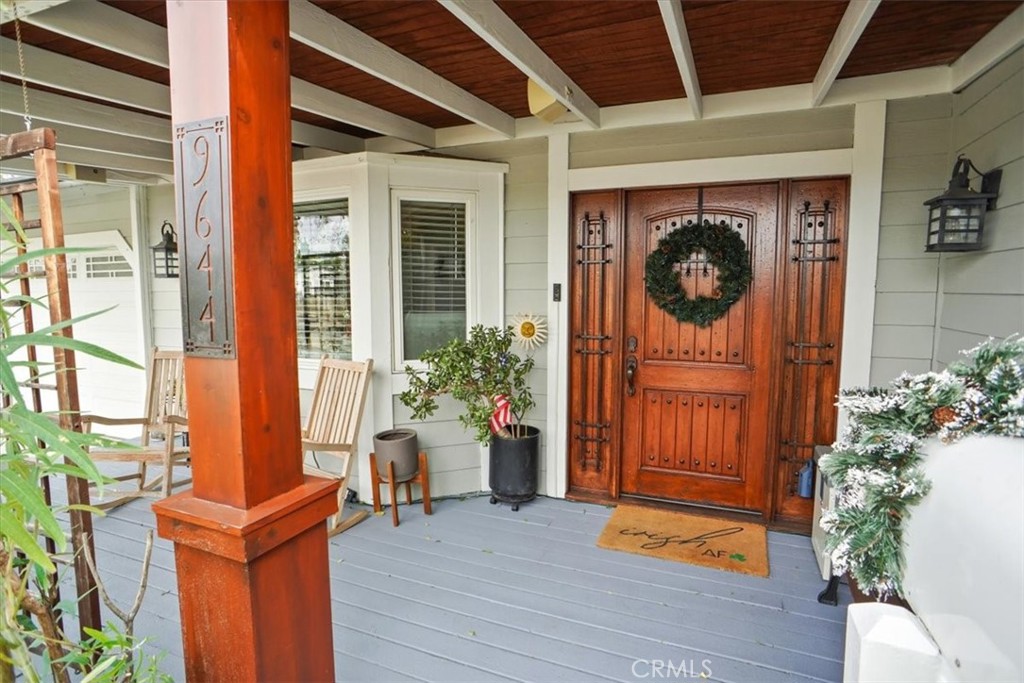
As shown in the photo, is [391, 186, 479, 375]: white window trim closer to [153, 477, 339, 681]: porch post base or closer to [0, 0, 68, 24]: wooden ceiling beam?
[0, 0, 68, 24]: wooden ceiling beam

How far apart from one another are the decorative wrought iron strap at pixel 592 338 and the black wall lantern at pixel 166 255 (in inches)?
127

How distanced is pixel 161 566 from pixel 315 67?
2.64 meters

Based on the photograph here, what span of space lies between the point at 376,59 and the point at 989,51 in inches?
100

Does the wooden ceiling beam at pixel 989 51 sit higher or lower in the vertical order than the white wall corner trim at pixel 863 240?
higher

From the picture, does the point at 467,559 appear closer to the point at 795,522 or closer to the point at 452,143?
the point at 795,522

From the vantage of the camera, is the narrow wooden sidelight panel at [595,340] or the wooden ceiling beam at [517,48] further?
the narrow wooden sidelight panel at [595,340]

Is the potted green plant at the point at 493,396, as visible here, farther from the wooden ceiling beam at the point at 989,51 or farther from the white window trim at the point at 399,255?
the wooden ceiling beam at the point at 989,51

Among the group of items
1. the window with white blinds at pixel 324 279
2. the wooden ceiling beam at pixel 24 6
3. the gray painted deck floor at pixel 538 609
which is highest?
the wooden ceiling beam at pixel 24 6

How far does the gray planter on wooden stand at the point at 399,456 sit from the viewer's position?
3.19 m

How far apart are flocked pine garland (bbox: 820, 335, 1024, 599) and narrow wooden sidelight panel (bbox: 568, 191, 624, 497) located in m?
1.93

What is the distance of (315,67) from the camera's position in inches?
99.0

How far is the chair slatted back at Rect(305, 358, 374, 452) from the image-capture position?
3.25 m

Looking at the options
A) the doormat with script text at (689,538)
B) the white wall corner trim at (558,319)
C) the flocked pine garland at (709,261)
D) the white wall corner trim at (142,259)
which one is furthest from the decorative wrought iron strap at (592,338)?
the white wall corner trim at (142,259)

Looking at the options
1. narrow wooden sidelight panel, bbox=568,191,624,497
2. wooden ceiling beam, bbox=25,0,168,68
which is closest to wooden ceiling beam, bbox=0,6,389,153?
wooden ceiling beam, bbox=25,0,168,68
